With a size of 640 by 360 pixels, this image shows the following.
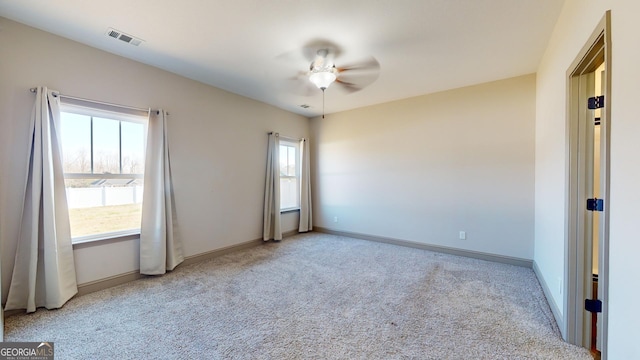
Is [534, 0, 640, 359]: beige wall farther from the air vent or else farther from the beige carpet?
the air vent

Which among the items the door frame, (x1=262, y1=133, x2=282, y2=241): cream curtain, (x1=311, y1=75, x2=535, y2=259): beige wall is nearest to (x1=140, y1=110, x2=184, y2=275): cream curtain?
(x1=262, y1=133, x2=282, y2=241): cream curtain

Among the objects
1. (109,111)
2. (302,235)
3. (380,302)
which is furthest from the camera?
(302,235)

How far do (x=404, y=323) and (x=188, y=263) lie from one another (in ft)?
9.89

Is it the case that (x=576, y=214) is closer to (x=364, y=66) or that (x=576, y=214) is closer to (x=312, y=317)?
(x=312, y=317)

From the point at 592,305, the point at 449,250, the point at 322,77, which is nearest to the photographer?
the point at 592,305

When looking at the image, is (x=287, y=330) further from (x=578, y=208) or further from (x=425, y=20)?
(x=425, y=20)

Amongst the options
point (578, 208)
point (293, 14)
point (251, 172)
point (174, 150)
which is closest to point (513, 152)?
point (578, 208)

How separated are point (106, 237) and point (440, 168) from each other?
4.80 meters

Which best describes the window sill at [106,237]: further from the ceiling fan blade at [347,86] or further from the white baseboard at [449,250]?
the white baseboard at [449,250]

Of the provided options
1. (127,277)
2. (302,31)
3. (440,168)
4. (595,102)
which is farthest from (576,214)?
(127,277)

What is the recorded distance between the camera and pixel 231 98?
429 centimetres

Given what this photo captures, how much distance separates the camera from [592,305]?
185 centimetres

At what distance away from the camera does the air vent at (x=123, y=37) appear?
8.24 feet

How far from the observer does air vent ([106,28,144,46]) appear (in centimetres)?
251
